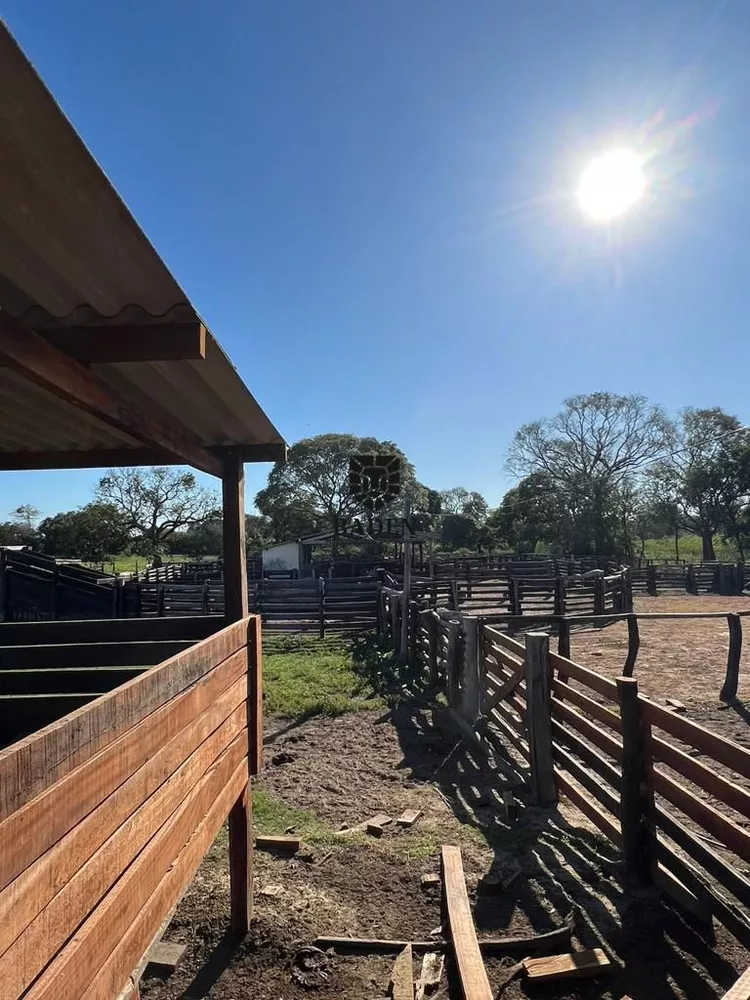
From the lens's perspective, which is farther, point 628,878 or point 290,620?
point 290,620

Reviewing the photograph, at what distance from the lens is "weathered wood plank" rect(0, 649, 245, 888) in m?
1.20

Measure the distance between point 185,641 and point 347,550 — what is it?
139 ft

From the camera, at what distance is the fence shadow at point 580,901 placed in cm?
298

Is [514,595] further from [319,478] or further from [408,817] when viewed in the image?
[319,478]

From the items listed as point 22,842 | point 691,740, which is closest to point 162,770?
point 22,842

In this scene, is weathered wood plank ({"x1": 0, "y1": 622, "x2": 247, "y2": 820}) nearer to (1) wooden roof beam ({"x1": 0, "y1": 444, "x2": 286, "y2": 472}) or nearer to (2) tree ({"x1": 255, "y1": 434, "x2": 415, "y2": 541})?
(1) wooden roof beam ({"x1": 0, "y1": 444, "x2": 286, "y2": 472})

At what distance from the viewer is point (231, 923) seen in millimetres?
3594

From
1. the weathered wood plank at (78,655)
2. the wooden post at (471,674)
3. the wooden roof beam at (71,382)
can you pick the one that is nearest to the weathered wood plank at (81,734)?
the wooden roof beam at (71,382)

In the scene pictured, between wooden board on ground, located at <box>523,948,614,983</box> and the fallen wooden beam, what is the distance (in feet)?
0.62

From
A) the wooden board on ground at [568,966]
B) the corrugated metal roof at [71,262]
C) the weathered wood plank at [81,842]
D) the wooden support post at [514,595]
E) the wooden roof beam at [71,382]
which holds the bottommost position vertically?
the wooden board on ground at [568,966]

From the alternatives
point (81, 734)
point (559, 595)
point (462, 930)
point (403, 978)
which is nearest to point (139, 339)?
point (81, 734)

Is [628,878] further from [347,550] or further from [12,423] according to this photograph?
[347,550]

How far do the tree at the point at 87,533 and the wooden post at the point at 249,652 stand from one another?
1896 inches

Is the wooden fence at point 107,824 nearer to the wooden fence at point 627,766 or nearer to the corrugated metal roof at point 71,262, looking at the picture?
the corrugated metal roof at point 71,262
